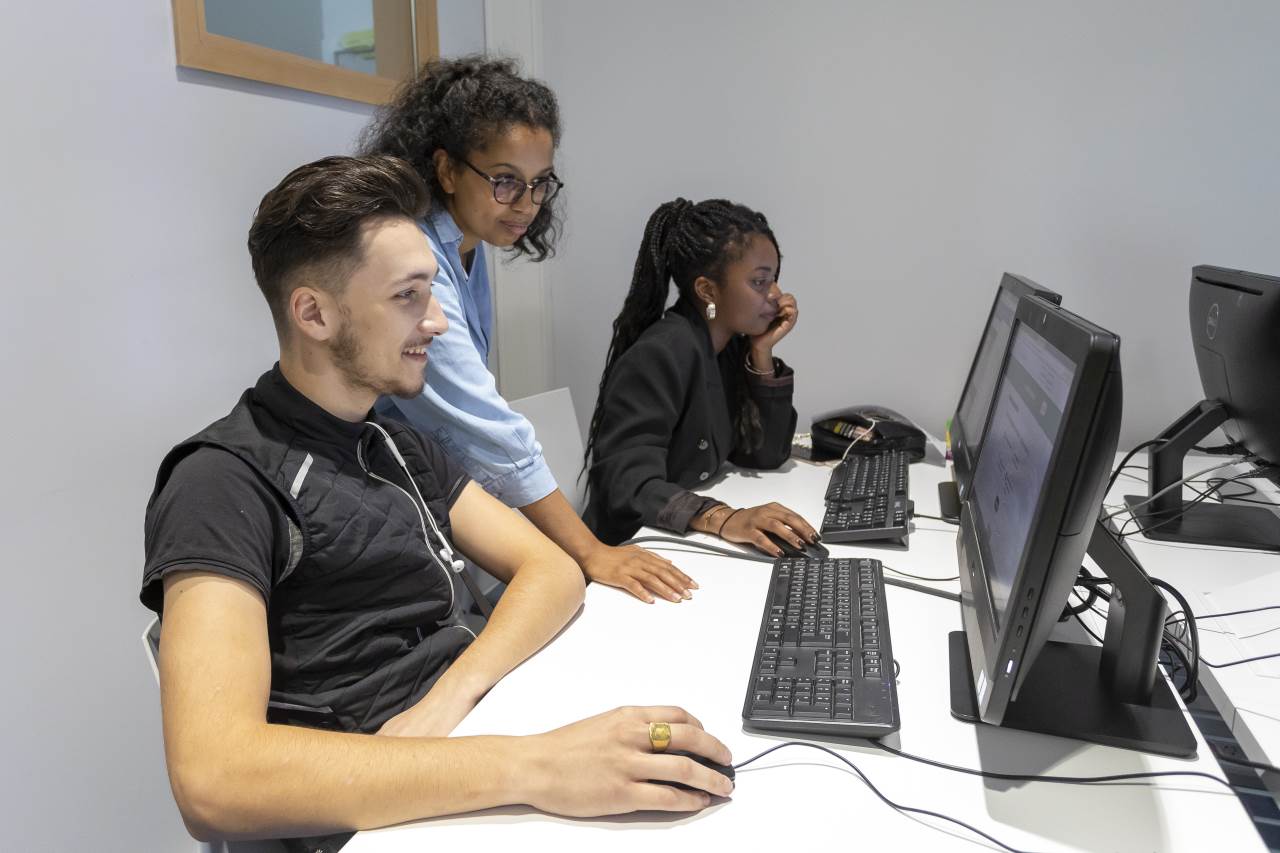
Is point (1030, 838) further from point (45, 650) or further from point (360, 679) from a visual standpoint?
point (45, 650)

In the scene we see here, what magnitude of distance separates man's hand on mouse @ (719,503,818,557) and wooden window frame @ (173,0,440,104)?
48.3 inches

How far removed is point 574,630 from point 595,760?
40 cm

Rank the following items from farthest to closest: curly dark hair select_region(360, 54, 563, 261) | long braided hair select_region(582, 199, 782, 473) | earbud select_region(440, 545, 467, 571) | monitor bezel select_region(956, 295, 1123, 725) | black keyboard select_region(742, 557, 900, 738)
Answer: long braided hair select_region(582, 199, 782, 473) < curly dark hair select_region(360, 54, 563, 261) < earbud select_region(440, 545, 467, 571) < black keyboard select_region(742, 557, 900, 738) < monitor bezel select_region(956, 295, 1123, 725)

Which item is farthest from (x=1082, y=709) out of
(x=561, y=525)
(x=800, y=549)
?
(x=561, y=525)

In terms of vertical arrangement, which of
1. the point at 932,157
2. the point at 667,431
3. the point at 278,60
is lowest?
the point at 667,431

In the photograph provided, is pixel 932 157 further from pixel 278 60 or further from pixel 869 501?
pixel 278 60

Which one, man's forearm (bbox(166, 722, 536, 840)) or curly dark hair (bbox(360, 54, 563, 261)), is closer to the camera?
man's forearm (bbox(166, 722, 536, 840))

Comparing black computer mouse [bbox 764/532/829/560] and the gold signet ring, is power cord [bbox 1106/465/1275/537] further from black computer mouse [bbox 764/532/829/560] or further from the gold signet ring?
the gold signet ring

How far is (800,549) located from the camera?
57.1 inches

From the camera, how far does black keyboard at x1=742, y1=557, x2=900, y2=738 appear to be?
35.8 inches

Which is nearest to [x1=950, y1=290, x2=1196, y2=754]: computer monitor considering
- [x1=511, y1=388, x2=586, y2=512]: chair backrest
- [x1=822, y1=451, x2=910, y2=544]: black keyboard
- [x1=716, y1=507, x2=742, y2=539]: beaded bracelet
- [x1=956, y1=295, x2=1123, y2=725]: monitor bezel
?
[x1=956, y1=295, x2=1123, y2=725]: monitor bezel

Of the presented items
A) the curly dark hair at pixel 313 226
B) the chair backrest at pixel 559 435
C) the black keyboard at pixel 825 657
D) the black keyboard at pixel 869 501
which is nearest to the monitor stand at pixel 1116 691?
the black keyboard at pixel 825 657

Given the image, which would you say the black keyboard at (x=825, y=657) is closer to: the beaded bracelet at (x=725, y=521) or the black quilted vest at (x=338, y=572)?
the beaded bracelet at (x=725, y=521)

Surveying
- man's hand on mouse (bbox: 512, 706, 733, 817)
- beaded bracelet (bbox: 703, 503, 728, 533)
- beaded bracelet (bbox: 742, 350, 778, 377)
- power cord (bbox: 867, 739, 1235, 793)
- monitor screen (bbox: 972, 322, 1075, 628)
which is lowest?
beaded bracelet (bbox: 703, 503, 728, 533)
